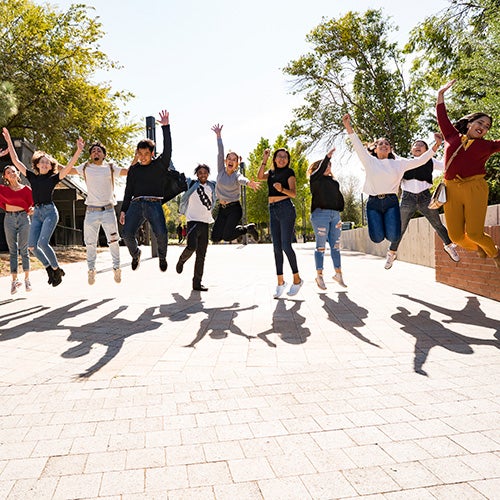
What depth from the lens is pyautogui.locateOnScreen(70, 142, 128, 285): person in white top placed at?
591 centimetres

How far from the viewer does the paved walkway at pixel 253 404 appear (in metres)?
1.88

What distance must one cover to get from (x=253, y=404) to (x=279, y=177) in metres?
4.20

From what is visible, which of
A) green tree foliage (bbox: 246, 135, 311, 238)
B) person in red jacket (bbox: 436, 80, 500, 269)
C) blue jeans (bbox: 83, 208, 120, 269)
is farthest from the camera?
green tree foliage (bbox: 246, 135, 311, 238)

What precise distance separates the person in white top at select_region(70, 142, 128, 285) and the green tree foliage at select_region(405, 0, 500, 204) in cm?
764

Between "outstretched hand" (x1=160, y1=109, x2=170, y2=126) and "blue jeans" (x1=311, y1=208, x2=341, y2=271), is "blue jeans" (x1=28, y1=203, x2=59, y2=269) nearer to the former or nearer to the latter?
"outstretched hand" (x1=160, y1=109, x2=170, y2=126)

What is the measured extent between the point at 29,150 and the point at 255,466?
814 inches

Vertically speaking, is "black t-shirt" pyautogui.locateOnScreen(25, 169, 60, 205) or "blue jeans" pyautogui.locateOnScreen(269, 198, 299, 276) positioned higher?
"black t-shirt" pyautogui.locateOnScreen(25, 169, 60, 205)

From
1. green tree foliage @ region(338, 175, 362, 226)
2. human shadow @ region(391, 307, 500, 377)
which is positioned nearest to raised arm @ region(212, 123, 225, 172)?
human shadow @ region(391, 307, 500, 377)

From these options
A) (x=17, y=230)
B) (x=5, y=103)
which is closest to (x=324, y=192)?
(x=17, y=230)

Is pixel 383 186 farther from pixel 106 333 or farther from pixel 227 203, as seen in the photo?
pixel 106 333

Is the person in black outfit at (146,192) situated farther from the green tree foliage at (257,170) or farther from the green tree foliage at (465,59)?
the green tree foliage at (257,170)

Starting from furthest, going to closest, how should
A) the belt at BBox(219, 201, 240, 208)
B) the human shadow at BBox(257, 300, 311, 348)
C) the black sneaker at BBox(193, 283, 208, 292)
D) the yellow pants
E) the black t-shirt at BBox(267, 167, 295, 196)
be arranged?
the black sneaker at BBox(193, 283, 208, 292)
the belt at BBox(219, 201, 240, 208)
the black t-shirt at BBox(267, 167, 295, 196)
the yellow pants
the human shadow at BBox(257, 300, 311, 348)

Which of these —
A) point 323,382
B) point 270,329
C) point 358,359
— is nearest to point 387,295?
point 270,329

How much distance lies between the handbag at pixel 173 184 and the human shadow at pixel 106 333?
5.54ft
